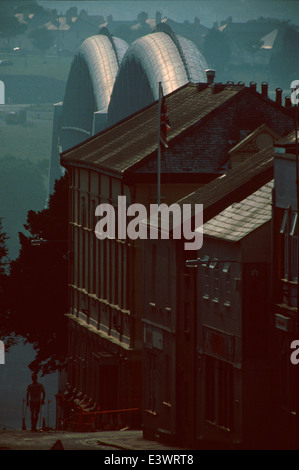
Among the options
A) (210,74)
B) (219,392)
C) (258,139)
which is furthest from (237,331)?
(210,74)

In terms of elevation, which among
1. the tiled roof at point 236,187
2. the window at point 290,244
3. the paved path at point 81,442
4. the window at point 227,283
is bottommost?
the paved path at point 81,442

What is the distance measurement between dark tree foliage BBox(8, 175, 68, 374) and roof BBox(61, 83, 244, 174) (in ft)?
39.2

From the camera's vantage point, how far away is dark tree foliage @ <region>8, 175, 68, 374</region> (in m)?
94.1

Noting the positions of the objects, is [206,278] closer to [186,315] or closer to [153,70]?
[186,315]

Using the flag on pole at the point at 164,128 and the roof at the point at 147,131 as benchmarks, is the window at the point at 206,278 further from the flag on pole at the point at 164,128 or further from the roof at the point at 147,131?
the roof at the point at 147,131

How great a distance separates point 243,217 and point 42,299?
42085 mm

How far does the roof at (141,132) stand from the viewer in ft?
240

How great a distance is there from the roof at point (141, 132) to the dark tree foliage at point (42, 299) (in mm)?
11954

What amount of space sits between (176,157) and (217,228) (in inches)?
679

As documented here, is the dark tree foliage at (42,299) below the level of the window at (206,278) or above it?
below

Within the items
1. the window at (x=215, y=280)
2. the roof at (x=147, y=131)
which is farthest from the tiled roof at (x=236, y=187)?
the roof at (x=147, y=131)

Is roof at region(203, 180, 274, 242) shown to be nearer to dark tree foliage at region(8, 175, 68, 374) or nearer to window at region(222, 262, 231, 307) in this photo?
window at region(222, 262, 231, 307)

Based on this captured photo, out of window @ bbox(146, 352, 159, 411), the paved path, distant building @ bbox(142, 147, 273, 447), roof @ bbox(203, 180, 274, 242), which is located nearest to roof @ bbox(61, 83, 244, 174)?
distant building @ bbox(142, 147, 273, 447)

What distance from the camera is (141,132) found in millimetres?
77688
